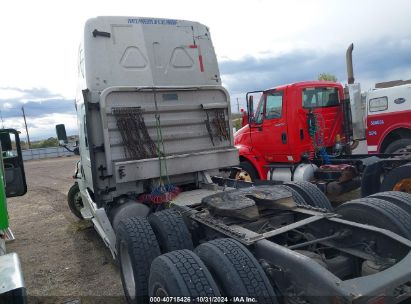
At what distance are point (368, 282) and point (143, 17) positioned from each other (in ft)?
15.7

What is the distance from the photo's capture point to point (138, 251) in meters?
3.60

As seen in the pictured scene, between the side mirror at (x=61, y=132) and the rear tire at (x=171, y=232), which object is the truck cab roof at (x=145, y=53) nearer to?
the side mirror at (x=61, y=132)

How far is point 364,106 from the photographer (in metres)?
8.90

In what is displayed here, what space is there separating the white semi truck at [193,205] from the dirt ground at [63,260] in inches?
21.6

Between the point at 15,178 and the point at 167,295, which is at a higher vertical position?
the point at 15,178

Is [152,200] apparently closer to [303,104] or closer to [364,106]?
[303,104]

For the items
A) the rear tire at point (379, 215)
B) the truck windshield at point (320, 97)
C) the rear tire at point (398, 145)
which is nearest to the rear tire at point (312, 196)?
the rear tire at point (379, 215)

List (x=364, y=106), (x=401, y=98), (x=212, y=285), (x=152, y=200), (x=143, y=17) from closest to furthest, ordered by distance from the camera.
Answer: (x=212, y=285) → (x=152, y=200) → (x=143, y=17) → (x=401, y=98) → (x=364, y=106)

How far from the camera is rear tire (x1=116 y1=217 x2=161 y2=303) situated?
3.56m

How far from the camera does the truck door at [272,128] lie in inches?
318

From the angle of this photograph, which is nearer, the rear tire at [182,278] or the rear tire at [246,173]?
the rear tire at [182,278]

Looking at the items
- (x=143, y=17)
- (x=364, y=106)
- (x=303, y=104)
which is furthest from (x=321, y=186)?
(x=143, y=17)

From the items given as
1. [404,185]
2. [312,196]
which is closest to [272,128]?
[404,185]

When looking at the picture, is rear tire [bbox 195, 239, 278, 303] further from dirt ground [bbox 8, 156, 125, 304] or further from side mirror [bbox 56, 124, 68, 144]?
side mirror [bbox 56, 124, 68, 144]
